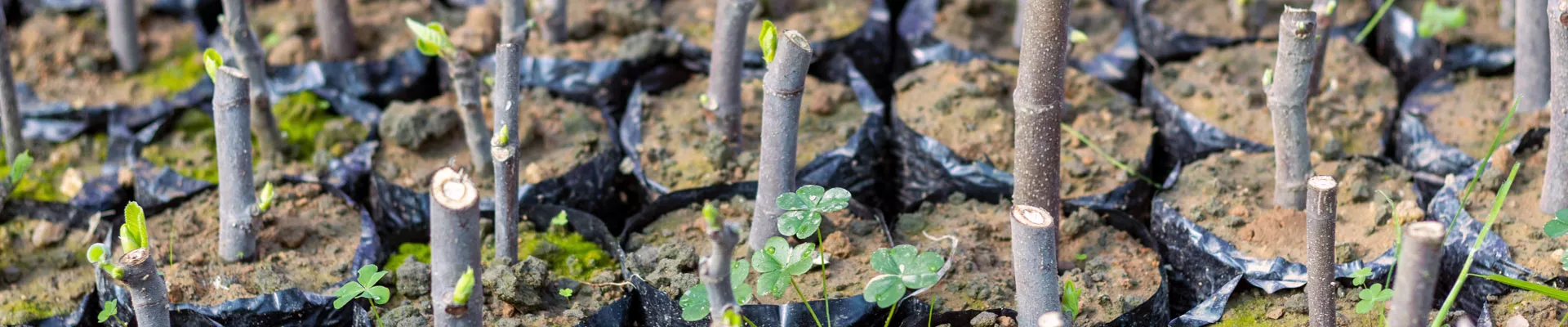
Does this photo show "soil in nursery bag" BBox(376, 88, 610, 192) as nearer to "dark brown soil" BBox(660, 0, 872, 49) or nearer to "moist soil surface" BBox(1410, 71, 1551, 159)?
"dark brown soil" BBox(660, 0, 872, 49)

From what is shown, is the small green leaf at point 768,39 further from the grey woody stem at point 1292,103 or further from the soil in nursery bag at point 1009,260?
the grey woody stem at point 1292,103

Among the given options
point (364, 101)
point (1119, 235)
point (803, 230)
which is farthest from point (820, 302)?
point (364, 101)

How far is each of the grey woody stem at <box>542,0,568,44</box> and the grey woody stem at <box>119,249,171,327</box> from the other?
144 cm

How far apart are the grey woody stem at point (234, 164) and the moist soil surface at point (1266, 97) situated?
202cm

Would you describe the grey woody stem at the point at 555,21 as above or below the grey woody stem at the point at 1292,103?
above

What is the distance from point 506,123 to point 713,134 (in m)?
0.70

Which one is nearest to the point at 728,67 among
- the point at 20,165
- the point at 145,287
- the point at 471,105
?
the point at 471,105

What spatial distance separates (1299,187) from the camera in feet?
7.47

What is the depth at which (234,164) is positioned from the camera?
7.18 ft

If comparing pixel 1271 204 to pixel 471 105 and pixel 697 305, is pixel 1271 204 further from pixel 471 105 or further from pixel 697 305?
pixel 471 105

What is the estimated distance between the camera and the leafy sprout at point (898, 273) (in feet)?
5.81

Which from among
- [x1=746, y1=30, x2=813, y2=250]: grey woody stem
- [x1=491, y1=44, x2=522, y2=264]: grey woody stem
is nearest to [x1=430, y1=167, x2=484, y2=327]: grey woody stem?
[x1=491, y1=44, x2=522, y2=264]: grey woody stem

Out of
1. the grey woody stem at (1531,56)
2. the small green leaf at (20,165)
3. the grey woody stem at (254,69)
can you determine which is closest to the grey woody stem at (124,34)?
the grey woody stem at (254,69)

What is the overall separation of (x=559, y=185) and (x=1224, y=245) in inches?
53.4
